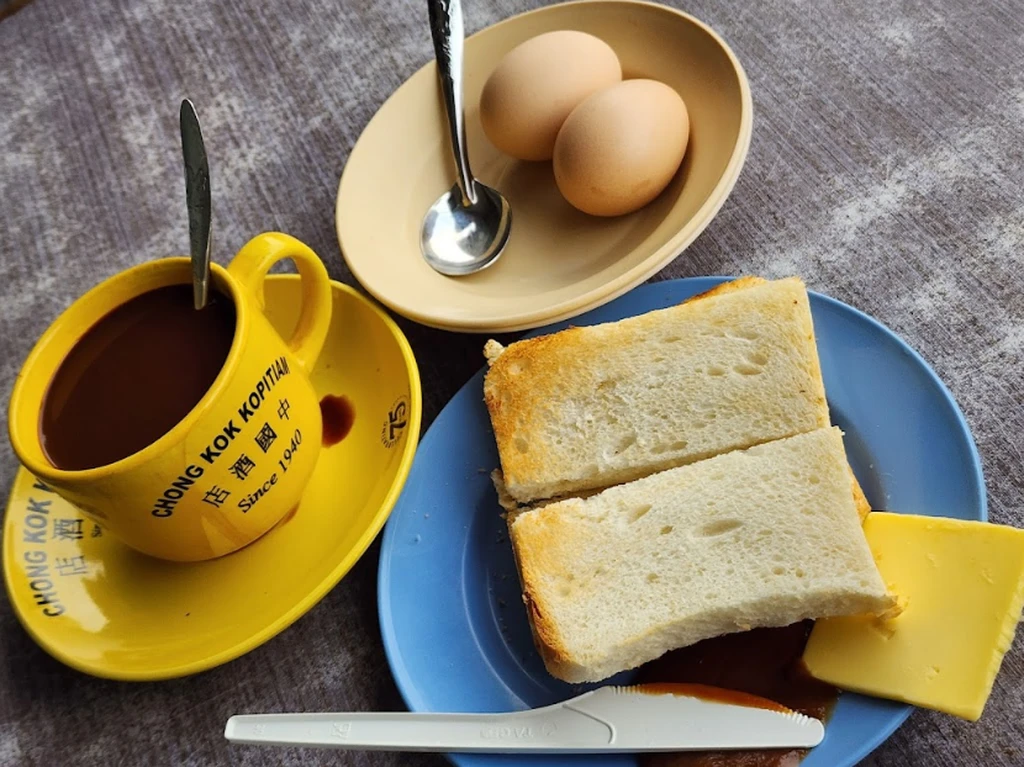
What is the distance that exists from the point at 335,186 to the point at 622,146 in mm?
489

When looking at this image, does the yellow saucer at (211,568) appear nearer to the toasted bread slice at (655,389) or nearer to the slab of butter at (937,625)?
the toasted bread slice at (655,389)

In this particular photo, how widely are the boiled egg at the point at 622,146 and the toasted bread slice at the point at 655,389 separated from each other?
0.16 metres

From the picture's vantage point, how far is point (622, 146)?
976mm

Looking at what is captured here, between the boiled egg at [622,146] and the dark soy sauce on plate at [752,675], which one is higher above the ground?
the boiled egg at [622,146]

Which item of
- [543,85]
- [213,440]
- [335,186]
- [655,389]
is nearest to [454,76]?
[543,85]

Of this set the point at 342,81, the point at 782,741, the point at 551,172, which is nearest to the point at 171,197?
the point at 342,81

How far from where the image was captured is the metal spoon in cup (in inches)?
42.8

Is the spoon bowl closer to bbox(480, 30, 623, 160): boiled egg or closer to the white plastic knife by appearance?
bbox(480, 30, 623, 160): boiled egg

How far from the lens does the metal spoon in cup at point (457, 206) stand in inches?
42.8

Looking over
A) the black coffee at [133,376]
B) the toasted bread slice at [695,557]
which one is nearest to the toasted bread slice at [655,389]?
the toasted bread slice at [695,557]

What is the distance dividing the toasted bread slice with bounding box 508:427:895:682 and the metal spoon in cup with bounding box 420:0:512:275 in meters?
0.38

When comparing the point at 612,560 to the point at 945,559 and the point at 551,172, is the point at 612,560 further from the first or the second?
the point at 551,172

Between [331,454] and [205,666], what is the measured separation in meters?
0.26

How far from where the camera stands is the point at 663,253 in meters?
0.90
